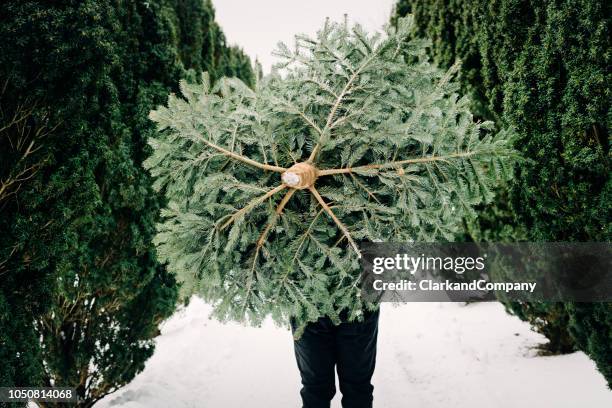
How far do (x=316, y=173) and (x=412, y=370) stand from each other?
2837mm

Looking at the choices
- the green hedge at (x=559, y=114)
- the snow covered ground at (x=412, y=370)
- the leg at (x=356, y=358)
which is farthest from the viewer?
the snow covered ground at (x=412, y=370)

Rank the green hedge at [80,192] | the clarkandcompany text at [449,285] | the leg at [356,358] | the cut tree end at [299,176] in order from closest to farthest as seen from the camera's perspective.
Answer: the cut tree end at [299,176], the clarkandcompany text at [449,285], the leg at [356,358], the green hedge at [80,192]

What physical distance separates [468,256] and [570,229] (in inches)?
70.5

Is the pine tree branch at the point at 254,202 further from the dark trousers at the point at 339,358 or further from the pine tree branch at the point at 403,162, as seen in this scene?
the dark trousers at the point at 339,358

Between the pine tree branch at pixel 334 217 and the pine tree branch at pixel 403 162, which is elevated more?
→ the pine tree branch at pixel 403 162

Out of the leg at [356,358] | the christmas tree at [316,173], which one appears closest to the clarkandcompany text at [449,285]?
the christmas tree at [316,173]

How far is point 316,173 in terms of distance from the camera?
6.15 ft

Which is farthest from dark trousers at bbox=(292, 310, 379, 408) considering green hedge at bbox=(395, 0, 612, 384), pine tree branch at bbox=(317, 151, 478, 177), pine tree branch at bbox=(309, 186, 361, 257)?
green hedge at bbox=(395, 0, 612, 384)

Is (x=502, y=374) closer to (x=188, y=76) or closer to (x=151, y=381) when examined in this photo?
(x=151, y=381)

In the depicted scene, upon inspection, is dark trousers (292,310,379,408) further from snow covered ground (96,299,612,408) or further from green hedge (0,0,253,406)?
green hedge (0,0,253,406)

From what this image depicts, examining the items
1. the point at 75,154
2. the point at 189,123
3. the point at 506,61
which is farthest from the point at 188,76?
the point at 506,61

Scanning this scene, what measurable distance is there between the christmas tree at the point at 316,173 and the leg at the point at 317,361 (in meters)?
0.34

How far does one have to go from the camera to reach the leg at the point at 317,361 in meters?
2.32

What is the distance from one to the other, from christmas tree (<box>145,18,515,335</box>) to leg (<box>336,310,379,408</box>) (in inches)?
10.4
